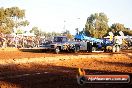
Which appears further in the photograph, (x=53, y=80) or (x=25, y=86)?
(x=53, y=80)

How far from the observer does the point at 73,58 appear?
90.1ft

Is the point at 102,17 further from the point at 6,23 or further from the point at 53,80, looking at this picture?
the point at 53,80

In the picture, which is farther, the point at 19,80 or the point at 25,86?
the point at 19,80

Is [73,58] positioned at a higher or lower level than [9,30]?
lower

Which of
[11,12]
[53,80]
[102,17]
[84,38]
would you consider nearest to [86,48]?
[84,38]

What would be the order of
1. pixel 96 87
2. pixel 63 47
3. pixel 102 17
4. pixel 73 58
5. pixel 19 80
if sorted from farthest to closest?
pixel 102 17, pixel 63 47, pixel 73 58, pixel 19 80, pixel 96 87

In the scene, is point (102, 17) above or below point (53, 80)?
above

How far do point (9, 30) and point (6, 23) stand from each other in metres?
2.36

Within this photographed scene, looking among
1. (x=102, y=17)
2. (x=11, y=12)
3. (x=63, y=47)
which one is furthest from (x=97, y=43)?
(x=102, y=17)

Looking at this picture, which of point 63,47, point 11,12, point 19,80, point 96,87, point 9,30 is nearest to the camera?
point 96,87

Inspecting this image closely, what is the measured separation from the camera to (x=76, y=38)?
39.9 meters

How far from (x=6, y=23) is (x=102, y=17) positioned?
53806 millimetres

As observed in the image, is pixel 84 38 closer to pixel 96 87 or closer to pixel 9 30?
pixel 96 87

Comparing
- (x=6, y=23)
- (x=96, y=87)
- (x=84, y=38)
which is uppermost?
(x=6, y=23)
